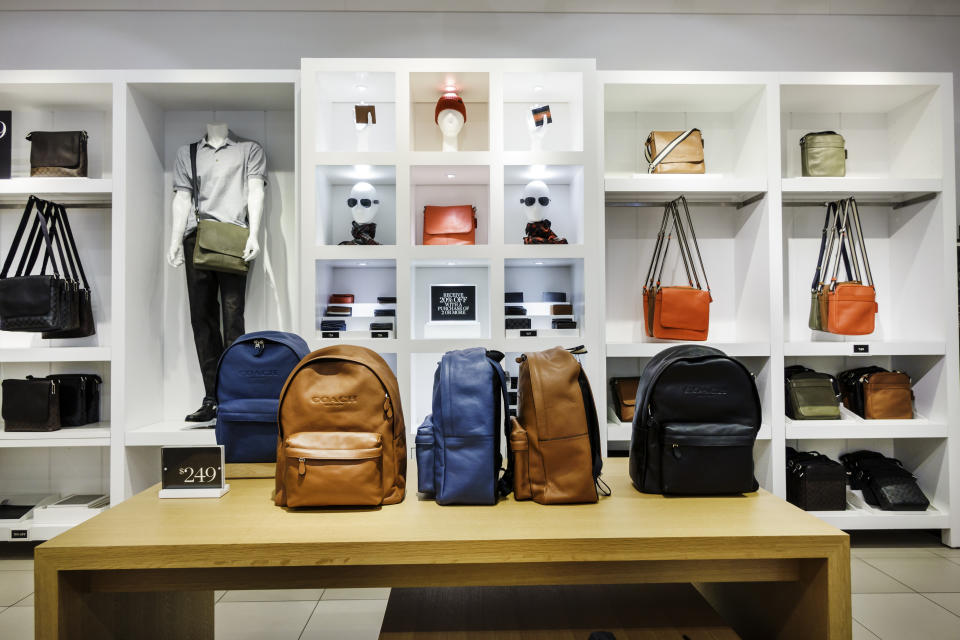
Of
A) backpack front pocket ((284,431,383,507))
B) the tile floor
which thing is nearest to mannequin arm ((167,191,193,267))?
the tile floor

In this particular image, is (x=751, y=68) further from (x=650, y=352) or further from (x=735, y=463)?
(x=735, y=463)

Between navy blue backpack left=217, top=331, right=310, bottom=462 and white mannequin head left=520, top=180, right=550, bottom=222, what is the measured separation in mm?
1943

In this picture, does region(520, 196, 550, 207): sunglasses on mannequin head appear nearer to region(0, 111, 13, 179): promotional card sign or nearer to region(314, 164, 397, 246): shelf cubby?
region(314, 164, 397, 246): shelf cubby

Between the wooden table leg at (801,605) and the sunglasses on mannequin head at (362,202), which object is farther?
the sunglasses on mannequin head at (362,202)

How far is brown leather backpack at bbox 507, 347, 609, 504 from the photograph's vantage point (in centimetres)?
140

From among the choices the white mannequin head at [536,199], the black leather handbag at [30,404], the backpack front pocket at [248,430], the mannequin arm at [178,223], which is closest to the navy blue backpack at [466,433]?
the backpack front pocket at [248,430]

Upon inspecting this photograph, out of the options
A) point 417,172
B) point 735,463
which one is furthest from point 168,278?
point 735,463

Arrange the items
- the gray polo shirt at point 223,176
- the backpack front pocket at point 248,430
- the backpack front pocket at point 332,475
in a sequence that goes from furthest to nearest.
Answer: the gray polo shirt at point 223,176
the backpack front pocket at point 248,430
the backpack front pocket at point 332,475

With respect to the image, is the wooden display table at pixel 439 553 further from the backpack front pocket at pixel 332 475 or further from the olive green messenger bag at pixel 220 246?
the olive green messenger bag at pixel 220 246

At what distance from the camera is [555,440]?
1.40m

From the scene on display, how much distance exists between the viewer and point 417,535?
47.2 inches

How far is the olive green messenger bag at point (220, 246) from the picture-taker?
3.32m

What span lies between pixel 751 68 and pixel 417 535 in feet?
13.4

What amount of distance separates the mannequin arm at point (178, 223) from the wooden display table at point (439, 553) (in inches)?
92.2
